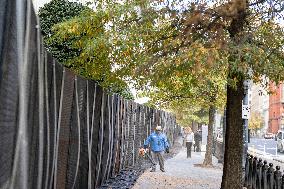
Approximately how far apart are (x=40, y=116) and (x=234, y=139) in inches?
261

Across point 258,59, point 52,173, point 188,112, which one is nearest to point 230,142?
point 258,59

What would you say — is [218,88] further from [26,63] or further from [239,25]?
[26,63]

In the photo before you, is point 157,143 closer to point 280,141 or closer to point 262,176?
point 262,176

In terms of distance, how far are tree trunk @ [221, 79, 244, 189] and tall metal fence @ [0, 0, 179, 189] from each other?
2.84 meters

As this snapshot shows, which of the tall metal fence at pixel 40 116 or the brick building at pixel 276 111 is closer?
the tall metal fence at pixel 40 116

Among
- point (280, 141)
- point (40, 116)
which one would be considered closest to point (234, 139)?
point (40, 116)

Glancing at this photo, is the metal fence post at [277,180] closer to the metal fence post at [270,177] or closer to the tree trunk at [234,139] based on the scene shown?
the metal fence post at [270,177]

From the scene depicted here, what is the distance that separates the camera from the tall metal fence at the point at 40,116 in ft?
13.6

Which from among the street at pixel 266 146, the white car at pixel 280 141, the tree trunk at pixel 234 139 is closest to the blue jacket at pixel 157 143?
the tree trunk at pixel 234 139

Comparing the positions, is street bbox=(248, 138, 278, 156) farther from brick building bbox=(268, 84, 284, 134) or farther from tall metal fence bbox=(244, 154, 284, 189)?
brick building bbox=(268, 84, 284, 134)

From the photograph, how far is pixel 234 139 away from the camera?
1127 centimetres

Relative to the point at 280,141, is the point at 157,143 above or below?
above

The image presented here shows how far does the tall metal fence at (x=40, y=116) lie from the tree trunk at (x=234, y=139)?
9.32 ft

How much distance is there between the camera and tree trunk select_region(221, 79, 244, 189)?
11266 mm
